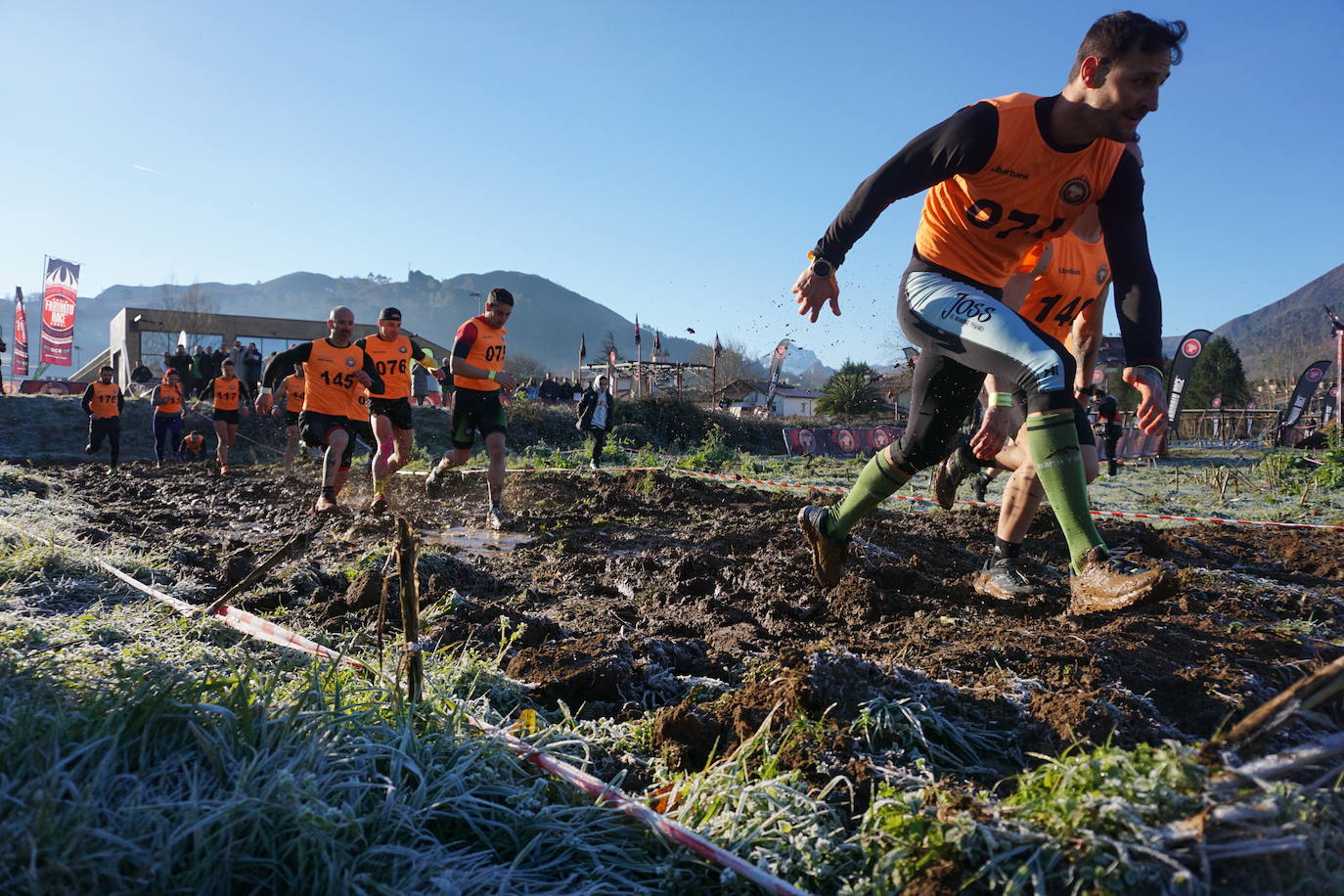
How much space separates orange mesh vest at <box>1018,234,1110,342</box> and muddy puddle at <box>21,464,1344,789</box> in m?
1.30

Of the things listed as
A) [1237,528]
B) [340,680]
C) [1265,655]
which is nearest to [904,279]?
[1265,655]

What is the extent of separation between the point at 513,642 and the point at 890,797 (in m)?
1.71

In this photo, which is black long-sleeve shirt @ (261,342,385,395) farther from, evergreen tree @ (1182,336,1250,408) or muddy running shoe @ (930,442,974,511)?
evergreen tree @ (1182,336,1250,408)

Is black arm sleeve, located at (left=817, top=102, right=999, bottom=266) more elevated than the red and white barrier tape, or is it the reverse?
black arm sleeve, located at (left=817, top=102, right=999, bottom=266)

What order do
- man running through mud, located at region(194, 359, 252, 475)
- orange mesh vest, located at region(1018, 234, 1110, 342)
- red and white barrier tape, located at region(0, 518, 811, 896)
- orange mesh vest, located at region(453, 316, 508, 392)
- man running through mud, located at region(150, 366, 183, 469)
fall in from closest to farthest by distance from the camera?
red and white barrier tape, located at region(0, 518, 811, 896) < orange mesh vest, located at region(1018, 234, 1110, 342) < orange mesh vest, located at region(453, 316, 508, 392) < man running through mud, located at region(194, 359, 252, 475) < man running through mud, located at region(150, 366, 183, 469)

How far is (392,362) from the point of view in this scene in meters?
7.84

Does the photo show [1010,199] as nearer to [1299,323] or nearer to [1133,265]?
[1133,265]

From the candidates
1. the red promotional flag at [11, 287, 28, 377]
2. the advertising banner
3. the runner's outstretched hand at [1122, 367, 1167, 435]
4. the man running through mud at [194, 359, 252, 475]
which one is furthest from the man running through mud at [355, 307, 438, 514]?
the red promotional flag at [11, 287, 28, 377]

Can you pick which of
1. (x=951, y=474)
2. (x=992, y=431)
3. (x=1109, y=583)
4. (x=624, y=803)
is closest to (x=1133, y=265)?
(x=992, y=431)

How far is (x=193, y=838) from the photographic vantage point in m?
1.22

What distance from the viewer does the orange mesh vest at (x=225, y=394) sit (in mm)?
12859

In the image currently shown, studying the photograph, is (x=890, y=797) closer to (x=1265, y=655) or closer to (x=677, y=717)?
(x=677, y=717)

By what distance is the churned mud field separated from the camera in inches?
70.2

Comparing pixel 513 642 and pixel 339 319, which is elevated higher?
pixel 339 319
